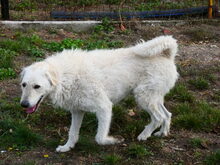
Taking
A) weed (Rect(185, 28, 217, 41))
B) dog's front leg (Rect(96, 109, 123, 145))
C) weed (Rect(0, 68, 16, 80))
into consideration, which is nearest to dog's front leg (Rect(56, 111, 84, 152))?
dog's front leg (Rect(96, 109, 123, 145))

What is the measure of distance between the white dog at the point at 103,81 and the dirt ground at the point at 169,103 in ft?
0.55

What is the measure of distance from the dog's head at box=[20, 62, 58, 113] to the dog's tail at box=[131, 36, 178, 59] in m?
1.15

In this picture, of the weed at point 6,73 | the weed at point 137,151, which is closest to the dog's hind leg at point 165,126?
the weed at point 137,151

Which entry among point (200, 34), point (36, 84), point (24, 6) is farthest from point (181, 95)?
point (24, 6)

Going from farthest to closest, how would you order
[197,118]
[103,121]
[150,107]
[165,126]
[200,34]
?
[200,34], [197,118], [165,126], [150,107], [103,121]

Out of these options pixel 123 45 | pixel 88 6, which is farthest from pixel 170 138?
pixel 88 6

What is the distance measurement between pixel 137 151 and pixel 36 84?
1.42 meters

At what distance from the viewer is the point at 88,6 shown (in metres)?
11.1

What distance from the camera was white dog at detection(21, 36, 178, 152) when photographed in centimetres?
466

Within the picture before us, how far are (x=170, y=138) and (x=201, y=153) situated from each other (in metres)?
0.54

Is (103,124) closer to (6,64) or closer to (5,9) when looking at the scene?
(6,64)

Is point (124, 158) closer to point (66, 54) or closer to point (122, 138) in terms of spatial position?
point (122, 138)

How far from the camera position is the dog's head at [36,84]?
450 centimetres

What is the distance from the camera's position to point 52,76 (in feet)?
15.2
